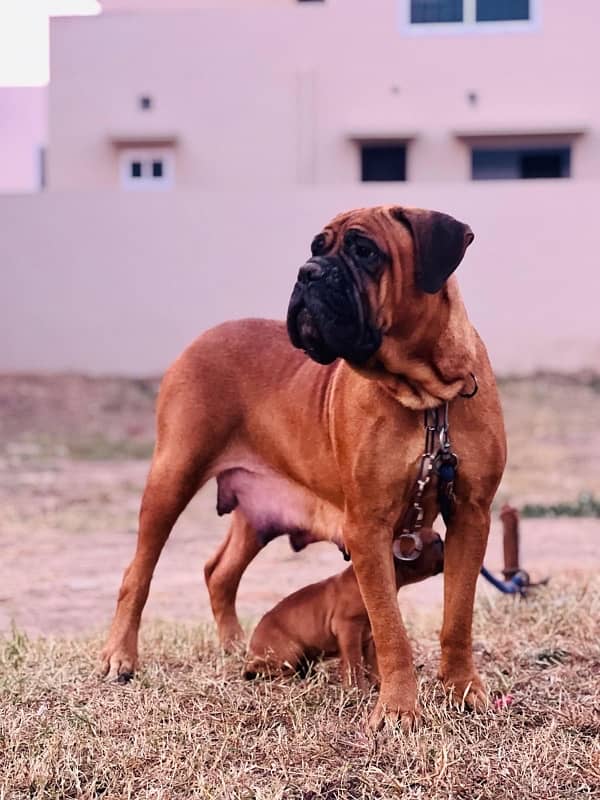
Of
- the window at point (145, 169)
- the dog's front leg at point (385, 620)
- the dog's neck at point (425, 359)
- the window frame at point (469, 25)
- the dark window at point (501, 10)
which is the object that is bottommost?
the dog's front leg at point (385, 620)

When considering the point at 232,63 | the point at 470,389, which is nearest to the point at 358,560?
the point at 470,389

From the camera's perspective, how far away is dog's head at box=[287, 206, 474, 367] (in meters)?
4.11

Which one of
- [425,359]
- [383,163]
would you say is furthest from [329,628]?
[383,163]

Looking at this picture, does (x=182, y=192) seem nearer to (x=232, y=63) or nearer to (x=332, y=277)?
(x=232, y=63)

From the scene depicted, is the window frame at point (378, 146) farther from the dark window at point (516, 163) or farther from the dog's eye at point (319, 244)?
the dog's eye at point (319, 244)

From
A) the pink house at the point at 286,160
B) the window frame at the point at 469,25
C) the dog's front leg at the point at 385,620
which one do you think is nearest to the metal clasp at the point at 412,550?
the dog's front leg at the point at 385,620

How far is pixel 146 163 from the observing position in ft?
69.3

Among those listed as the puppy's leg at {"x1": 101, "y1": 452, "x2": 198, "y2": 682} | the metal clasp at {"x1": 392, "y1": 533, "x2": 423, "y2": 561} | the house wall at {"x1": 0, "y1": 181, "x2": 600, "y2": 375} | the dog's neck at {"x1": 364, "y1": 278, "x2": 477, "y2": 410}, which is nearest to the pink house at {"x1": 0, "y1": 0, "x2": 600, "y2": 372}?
the house wall at {"x1": 0, "y1": 181, "x2": 600, "y2": 375}

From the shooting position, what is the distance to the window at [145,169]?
21.0 metres

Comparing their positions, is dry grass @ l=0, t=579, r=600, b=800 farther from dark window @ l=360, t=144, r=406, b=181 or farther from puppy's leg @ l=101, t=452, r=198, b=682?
dark window @ l=360, t=144, r=406, b=181

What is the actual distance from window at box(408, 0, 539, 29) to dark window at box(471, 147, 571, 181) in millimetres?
2079

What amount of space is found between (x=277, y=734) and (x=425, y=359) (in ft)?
4.65

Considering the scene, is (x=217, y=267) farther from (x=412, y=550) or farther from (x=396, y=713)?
(x=396, y=713)

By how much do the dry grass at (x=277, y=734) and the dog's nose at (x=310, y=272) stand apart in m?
1.56
